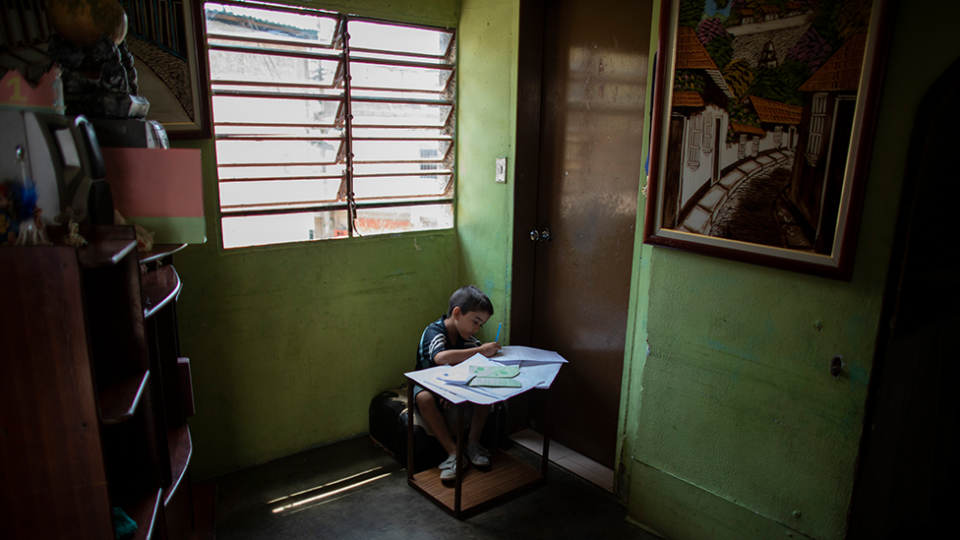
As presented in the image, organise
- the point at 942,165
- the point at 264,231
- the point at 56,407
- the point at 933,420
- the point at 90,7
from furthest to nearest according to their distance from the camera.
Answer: the point at 264,231
the point at 933,420
the point at 942,165
the point at 90,7
the point at 56,407

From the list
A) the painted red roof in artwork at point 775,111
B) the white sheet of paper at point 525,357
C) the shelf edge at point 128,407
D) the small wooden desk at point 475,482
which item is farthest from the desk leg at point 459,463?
the painted red roof in artwork at point 775,111

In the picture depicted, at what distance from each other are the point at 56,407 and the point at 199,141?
5.40ft

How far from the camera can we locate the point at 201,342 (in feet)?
8.95

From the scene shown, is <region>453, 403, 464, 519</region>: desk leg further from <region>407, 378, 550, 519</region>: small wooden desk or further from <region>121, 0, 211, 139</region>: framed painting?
<region>121, 0, 211, 139</region>: framed painting

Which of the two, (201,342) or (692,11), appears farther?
(201,342)

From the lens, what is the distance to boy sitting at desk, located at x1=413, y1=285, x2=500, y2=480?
2777 mm

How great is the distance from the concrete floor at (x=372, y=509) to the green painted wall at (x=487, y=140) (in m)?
0.96

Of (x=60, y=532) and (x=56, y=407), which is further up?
(x=56, y=407)

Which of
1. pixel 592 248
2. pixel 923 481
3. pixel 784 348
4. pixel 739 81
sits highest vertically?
pixel 739 81

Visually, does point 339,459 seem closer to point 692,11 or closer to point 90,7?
point 90,7

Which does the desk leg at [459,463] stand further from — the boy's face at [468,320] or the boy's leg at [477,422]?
the boy's face at [468,320]


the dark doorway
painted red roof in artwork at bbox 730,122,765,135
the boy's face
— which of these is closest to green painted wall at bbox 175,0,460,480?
the boy's face

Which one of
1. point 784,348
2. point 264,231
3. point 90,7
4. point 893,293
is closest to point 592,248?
point 784,348

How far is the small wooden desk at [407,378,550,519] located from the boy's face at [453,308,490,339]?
383 millimetres
